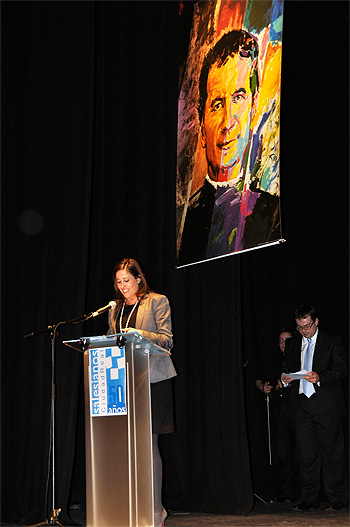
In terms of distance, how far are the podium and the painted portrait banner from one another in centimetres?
120

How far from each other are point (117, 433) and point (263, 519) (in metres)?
1.72

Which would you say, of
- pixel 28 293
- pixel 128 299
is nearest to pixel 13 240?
pixel 28 293

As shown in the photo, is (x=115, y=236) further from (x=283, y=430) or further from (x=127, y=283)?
(x=283, y=430)

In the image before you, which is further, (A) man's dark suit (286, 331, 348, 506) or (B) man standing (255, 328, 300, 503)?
(B) man standing (255, 328, 300, 503)

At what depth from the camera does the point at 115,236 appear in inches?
197

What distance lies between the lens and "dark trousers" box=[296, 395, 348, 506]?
4590 millimetres

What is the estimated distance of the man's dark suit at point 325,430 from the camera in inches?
181

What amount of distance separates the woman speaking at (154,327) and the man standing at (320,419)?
1322 millimetres

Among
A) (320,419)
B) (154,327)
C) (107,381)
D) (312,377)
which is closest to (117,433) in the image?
(107,381)

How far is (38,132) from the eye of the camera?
4.88 meters

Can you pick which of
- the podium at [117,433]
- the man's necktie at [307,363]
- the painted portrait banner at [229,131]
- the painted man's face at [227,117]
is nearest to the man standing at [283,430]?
the man's necktie at [307,363]

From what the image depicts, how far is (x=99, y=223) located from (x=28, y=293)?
78 centimetres

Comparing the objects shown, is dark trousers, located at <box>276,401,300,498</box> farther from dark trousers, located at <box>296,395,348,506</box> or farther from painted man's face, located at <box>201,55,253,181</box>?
painted man's face, located at <box>201,55,253,181</box>

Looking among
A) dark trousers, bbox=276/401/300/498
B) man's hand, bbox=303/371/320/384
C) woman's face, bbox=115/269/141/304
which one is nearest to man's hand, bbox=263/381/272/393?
dark trousers, bbox=276/401/300/498
